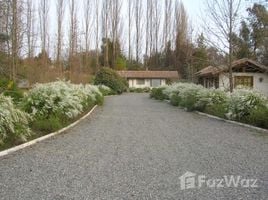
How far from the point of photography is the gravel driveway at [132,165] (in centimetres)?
510

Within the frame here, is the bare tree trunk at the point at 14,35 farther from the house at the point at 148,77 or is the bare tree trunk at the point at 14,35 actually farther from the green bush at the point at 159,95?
the house at the point at 148,77

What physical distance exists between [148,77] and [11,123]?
187ft

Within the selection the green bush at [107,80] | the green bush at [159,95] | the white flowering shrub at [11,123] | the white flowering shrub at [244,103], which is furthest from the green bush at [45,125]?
the green bush at [107,80]

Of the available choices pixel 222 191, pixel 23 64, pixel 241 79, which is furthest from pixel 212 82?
pixel 222 191

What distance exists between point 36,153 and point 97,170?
2133 millimetres

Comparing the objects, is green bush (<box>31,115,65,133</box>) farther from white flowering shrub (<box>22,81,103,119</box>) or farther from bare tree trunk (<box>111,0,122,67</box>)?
bare tree trunk (<box>111,0,122,67</box>)

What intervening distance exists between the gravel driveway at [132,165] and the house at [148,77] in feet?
174

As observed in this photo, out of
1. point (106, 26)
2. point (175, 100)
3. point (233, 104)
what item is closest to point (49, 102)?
point (233, 104)

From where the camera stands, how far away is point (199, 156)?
7625 mm

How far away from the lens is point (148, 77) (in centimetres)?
6488

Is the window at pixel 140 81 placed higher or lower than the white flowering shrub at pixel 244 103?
higher

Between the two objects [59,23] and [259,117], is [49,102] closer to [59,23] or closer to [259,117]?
[259,117]

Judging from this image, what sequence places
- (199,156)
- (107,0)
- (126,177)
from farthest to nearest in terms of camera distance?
(107,0)
(199,156)
(126,177)

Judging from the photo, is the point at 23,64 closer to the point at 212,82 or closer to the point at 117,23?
the point at 212,82
